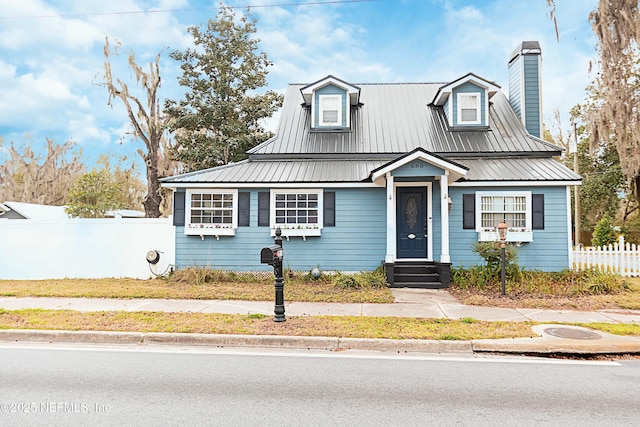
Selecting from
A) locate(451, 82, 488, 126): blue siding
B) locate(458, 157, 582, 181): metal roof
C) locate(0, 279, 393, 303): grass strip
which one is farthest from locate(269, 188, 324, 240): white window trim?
locate(451, 82, 488, 126): blue siding

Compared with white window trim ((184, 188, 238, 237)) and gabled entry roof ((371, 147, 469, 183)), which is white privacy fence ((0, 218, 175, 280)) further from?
gabled entry roof ((371, 147, 469, 183))

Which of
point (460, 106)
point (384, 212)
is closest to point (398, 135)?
point (460, 106)

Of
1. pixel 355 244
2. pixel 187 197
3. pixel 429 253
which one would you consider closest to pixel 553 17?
pixel 429 253

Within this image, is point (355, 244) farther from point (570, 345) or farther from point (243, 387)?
point (243, 387)

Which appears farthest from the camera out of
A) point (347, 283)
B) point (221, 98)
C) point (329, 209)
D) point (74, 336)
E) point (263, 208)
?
point (221, 98)

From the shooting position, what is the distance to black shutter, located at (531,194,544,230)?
11.3 metres

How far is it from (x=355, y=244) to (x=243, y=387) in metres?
7.69

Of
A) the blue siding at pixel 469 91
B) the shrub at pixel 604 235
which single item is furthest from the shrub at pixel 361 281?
the shrub at pixel 604 235

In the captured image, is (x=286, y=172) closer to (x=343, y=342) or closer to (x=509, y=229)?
(x=509, y=229)

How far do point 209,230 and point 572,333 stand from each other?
916 centimetres

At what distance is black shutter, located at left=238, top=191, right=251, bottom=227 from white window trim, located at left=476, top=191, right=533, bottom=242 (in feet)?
22.2

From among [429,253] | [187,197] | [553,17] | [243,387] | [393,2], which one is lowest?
[243,387]

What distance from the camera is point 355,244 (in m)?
11.5

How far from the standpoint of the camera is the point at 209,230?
11.6m
